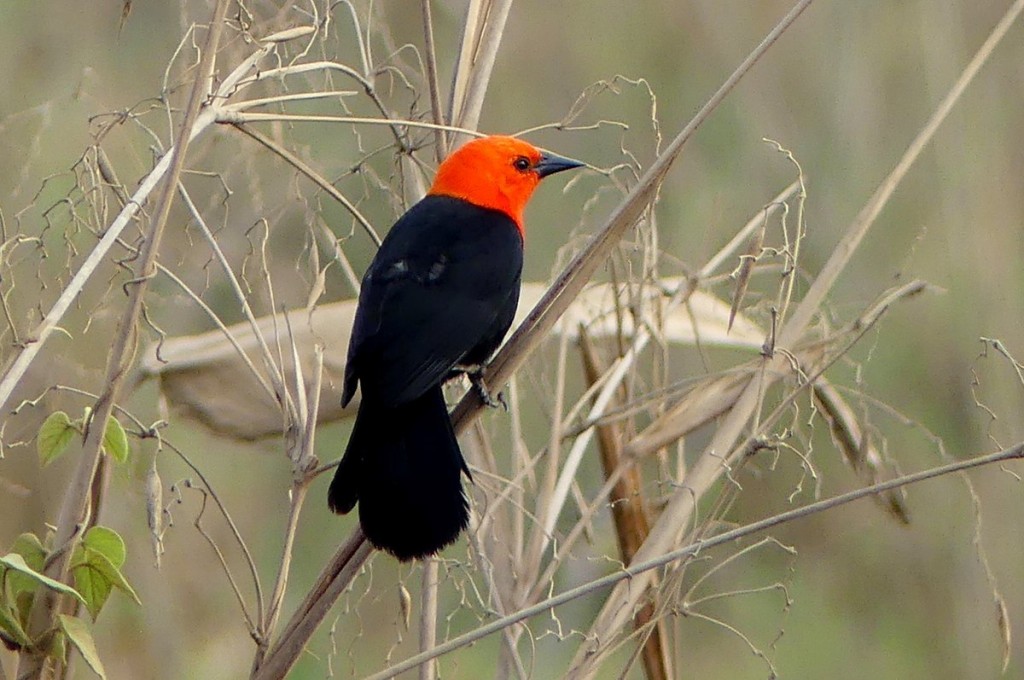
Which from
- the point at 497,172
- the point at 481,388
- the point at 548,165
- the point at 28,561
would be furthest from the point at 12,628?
the point at 548,165

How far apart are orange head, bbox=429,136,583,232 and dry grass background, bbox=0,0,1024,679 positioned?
51cm

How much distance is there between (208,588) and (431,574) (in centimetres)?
196

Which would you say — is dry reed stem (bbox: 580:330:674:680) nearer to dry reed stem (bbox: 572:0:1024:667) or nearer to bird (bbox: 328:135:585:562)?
dry reed stem (bbox: 572:0:1024:667)

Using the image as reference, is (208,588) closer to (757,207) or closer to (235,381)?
→ (235,381)

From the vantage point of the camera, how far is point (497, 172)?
2963 millimetres

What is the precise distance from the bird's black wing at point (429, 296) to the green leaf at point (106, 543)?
2.32 ft

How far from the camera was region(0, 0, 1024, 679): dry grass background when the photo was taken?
3441 millimetres

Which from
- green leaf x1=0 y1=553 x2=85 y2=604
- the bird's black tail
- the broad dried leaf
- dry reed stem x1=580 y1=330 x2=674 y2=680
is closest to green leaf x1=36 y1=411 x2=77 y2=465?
green leaf x1=0 y1=553 x2=85 y2=604

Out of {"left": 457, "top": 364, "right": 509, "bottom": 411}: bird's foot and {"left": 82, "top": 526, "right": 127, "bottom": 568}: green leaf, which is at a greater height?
{"left": 457, "top": 364, "right": 509, "bottom": 411}: bird's foot

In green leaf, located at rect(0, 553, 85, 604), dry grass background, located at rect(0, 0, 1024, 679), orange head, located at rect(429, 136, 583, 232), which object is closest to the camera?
green leaf, located at rect(0, 553, 85, 604)

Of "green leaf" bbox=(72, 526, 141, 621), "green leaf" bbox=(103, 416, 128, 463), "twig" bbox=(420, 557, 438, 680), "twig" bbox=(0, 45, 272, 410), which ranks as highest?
"twig" bbox=(0, 45, 272, 410)

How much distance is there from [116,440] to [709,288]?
2092mm

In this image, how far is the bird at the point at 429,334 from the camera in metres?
2.00

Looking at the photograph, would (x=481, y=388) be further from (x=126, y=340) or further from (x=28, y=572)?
(x=28, y=572)
